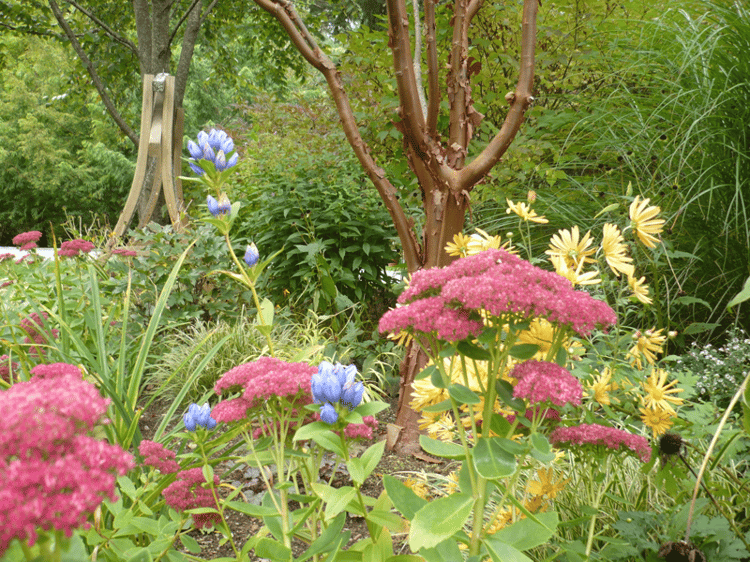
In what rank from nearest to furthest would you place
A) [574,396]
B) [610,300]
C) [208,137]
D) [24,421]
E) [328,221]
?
[24,421]
[574,396]
[208,137]
[610,300]
[328,221]

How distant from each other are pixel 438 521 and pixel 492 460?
12 centimetres

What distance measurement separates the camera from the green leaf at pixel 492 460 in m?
0.84

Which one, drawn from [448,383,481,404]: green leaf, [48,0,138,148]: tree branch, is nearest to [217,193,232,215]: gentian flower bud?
[448,383,481,404]: green leaf

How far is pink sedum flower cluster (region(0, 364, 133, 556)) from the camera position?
465 millimetres

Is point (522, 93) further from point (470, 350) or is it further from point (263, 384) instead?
point (263, 384)

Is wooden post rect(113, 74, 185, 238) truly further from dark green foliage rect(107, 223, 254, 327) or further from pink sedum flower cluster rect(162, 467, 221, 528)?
pink sedum flower cluster rect(162, 467, 221, 528)

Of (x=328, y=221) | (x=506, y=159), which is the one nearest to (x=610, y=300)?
(x=506, y=159)

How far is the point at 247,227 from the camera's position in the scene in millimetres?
4645

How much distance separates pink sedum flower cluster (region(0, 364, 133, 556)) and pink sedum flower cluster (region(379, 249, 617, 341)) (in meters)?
0.50

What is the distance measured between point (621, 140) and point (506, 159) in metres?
1.12

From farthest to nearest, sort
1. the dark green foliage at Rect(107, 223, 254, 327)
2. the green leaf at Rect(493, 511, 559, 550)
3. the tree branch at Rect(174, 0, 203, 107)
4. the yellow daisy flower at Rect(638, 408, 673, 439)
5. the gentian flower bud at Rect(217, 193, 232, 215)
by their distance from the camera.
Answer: the tree branch at Rect(174, 0, 203, 107) → the dark green foliage at Rect(107, 223, 254, 327) → the gentian flower bud at Rect(217, 193, 232, 215) → the yellow daisy flower at Rect(638, 408, 673, 439) → the green leaf at Rect(493, 511, 559, 550)

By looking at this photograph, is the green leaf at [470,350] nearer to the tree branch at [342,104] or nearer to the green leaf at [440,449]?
the green leaf at [440,449]

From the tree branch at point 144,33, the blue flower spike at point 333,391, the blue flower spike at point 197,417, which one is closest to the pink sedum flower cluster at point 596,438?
the blue flower spike at point 333,391

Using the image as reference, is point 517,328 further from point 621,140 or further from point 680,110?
point 680,110
